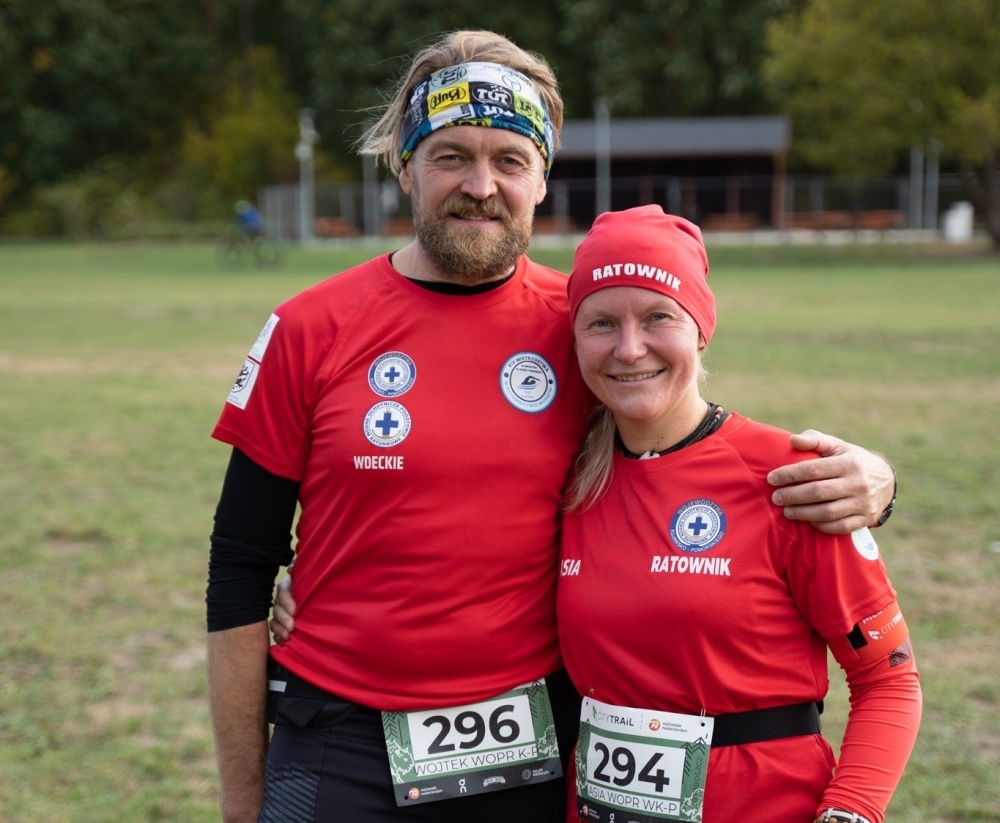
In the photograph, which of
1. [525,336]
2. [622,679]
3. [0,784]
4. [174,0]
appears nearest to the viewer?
[622,679]

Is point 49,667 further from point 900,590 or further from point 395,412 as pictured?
point 900,590

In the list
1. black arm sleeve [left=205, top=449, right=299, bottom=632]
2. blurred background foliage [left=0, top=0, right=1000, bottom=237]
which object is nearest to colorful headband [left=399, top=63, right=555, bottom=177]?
black arm sleeve [left=205, top=449, right=299, bottom=632]

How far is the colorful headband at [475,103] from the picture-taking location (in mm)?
2584

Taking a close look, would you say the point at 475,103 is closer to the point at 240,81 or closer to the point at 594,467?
the point at 594,467

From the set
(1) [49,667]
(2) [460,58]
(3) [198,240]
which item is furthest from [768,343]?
(3) [198,240]

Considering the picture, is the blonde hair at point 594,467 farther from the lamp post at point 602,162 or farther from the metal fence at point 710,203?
the lamp post at point 602,162

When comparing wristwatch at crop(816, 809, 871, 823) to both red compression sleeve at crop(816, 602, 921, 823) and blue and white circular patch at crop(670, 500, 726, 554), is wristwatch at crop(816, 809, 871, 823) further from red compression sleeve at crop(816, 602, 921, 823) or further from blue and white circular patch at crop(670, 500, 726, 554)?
blue and white circular patch at crop(670, 500, 726, 554)

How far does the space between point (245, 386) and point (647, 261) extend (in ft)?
2.91

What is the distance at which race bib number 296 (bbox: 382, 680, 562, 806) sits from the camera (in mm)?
2494

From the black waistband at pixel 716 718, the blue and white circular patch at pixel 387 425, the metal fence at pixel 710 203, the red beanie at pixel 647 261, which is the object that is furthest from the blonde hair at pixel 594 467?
the metal fence at pixel 710 203

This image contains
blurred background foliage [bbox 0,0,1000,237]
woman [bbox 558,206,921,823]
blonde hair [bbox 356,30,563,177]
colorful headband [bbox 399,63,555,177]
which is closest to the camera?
woman [bbox 558,206,921,823]

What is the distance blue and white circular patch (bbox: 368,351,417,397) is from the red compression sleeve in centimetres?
100

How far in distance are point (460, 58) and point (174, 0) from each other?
211 ft

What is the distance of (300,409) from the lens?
255 centimetres
